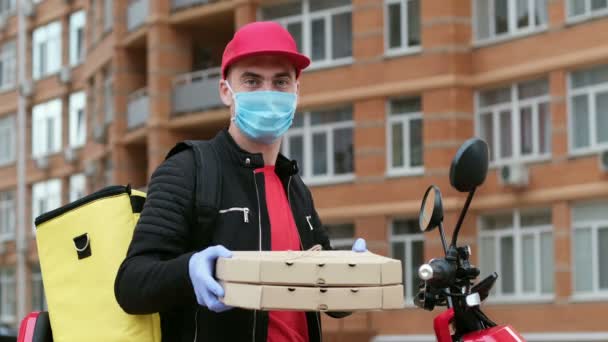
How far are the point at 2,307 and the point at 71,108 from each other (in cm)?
913

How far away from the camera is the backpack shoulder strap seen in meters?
4.08

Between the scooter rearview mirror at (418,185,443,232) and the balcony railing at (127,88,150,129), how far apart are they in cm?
3311

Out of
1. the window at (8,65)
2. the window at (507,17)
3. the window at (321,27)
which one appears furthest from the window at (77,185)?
the window at (507,17)

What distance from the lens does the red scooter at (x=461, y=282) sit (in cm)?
405

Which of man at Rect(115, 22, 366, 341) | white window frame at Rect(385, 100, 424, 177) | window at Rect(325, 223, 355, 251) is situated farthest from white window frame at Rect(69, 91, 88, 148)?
man at Rect(115, 22, 366, 341)

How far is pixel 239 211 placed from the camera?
13.7 feet

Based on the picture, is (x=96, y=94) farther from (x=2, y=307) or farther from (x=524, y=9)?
(x=524, y=9)

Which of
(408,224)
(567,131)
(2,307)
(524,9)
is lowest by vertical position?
(2,307)

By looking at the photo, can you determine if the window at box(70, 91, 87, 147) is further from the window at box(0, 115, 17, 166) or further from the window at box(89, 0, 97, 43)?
the window at box(0, 115, 17, 166)

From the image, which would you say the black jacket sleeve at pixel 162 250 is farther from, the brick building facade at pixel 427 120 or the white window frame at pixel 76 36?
the white window frame at pixel 76 36

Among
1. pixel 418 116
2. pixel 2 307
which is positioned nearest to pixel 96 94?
pixel 2 307

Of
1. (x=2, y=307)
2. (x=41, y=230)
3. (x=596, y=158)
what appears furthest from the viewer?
(x=2, y=307)

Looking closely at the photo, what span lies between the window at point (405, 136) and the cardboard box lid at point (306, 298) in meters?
27.4

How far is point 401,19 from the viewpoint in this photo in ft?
104
